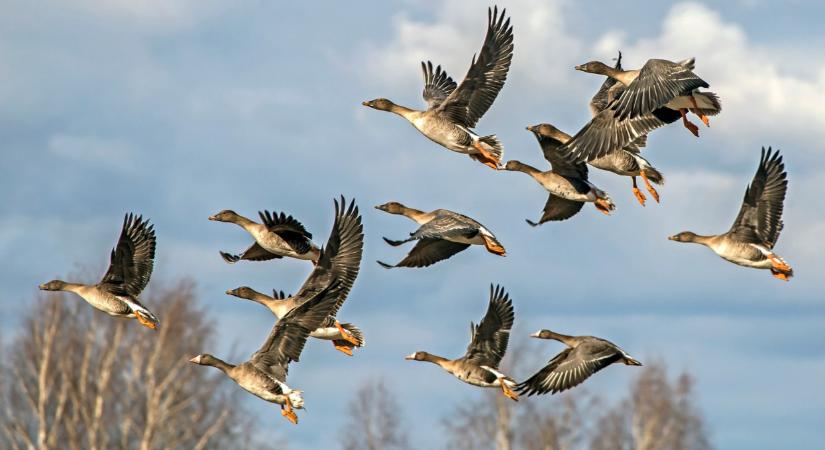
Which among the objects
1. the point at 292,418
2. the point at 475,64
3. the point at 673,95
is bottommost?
the point at 292,418

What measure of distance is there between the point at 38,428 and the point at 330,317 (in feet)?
89.5

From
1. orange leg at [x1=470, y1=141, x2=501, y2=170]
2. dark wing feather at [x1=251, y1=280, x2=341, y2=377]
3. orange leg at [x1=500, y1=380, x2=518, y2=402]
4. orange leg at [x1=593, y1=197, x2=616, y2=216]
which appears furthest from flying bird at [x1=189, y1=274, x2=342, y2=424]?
orange leg at [x1=593, y1=197, x2=616, y2=216]

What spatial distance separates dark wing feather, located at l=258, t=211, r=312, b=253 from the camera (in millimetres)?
24594

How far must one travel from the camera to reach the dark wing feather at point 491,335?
2395 centimetres

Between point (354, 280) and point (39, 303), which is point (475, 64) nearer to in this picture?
point (354, 280)

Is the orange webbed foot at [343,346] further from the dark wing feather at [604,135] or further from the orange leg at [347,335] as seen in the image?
the dark wing feather at [604,135]

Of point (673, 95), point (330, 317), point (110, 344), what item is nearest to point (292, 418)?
point (330, 317)

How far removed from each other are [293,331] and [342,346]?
2.49 meters

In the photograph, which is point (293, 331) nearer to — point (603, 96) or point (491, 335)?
point (491, 335)

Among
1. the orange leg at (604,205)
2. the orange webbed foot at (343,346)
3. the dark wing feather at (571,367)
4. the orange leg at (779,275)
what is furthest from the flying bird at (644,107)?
the orange webbed foot at (343,346)

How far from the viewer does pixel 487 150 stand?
23.9 meters

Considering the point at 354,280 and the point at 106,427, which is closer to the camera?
the point at 354,280

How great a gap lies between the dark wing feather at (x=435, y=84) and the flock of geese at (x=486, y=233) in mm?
2027

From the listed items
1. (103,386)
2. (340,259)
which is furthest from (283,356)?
(103,386)
